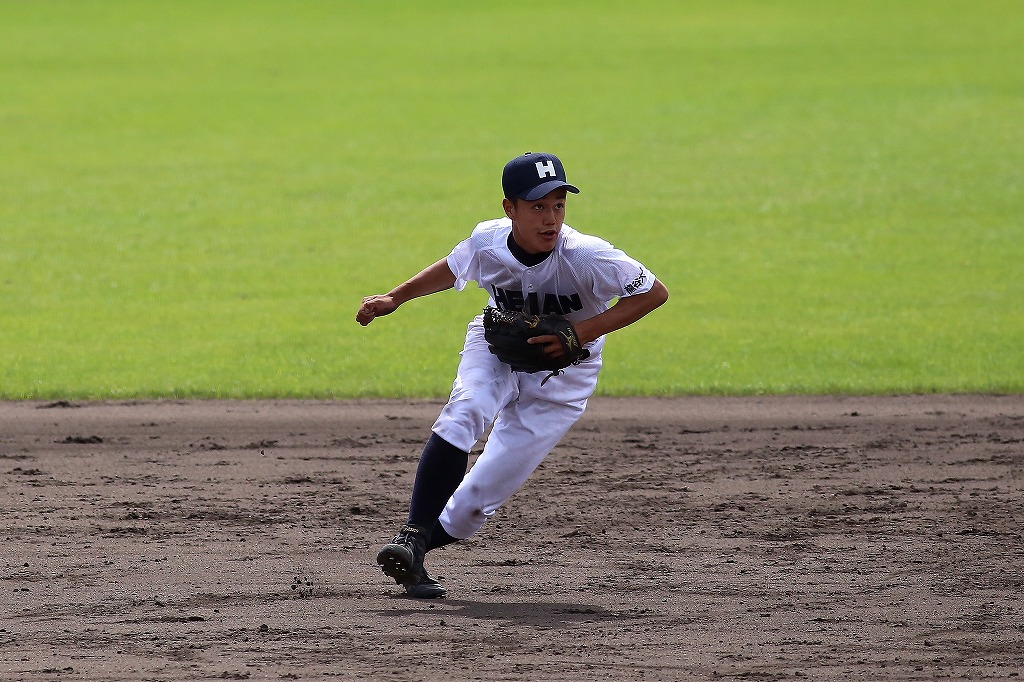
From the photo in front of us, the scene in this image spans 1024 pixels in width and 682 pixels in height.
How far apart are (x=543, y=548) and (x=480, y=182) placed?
43.1ft

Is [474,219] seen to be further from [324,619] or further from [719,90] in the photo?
[324,619]

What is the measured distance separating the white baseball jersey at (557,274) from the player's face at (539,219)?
86 mm

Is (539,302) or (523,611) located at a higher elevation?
(539,302)

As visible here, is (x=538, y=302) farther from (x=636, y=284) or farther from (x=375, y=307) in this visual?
(x=375, y=307)

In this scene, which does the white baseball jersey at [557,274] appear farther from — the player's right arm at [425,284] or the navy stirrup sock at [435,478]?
the navy stirrup sock at [435,478]

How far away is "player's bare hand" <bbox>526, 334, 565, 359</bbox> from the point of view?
5172mm

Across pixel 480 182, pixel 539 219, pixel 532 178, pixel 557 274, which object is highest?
pixel 480 182

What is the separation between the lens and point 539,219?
521 centimetres

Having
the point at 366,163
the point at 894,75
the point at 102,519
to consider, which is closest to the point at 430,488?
the point at 102,519

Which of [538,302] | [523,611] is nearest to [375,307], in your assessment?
[538,302]

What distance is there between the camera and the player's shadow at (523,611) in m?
4.93

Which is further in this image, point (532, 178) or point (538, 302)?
point (538, 302)

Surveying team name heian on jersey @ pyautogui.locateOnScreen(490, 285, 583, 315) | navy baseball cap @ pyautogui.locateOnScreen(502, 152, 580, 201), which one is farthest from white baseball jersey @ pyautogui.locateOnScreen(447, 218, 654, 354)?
navy baseball cap @ pyautogui.locateOnScreen(502, 152, 580, 201)

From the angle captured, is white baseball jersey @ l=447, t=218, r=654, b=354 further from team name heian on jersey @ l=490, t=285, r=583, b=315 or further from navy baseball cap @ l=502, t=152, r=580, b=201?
navy baseball cap @ l=502, t=152, r=580, b=201
